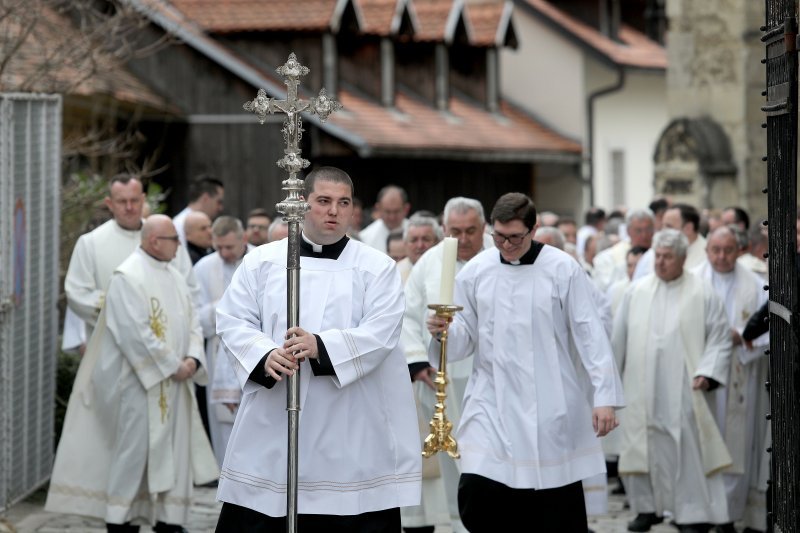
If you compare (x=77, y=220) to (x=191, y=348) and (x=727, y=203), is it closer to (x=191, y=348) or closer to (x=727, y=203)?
(x=191, y=348)

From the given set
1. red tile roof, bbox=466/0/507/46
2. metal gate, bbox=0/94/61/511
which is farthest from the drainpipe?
metal gate, bbox=0/94/61/511

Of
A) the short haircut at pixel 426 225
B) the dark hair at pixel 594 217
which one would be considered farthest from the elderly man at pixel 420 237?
the dark hair at pixel 594 217

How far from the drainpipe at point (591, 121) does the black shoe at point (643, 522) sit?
2242 cm

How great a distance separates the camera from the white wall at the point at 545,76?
33906 mm

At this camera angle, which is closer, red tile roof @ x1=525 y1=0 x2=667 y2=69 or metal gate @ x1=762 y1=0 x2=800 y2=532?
metal gate @ x1=762 y1=0 x2=800 y2=532

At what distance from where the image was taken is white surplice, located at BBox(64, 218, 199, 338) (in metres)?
11.3

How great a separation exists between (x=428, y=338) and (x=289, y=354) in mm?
3814

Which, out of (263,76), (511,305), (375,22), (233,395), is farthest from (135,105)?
(511,305)

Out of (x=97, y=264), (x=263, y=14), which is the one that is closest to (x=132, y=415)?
(x=97, y=264)

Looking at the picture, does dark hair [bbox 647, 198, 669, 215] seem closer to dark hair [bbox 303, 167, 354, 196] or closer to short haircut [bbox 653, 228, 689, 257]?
short haircut [bbox 653, 228, 689, 257]

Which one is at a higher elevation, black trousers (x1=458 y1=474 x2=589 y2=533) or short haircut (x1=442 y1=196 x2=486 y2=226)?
short haircut (x1=442 y1=196 x2=486 y2=226)

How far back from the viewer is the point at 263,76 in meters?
26.1

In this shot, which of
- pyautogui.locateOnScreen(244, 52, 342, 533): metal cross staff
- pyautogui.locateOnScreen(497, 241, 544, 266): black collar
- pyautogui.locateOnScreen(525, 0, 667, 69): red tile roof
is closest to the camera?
pyautogui.locateOnScreen(244, 52, 342, 533): metal cross staff

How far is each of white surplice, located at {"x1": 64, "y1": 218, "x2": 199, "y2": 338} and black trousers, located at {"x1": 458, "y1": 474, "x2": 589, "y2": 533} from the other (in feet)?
11.7
